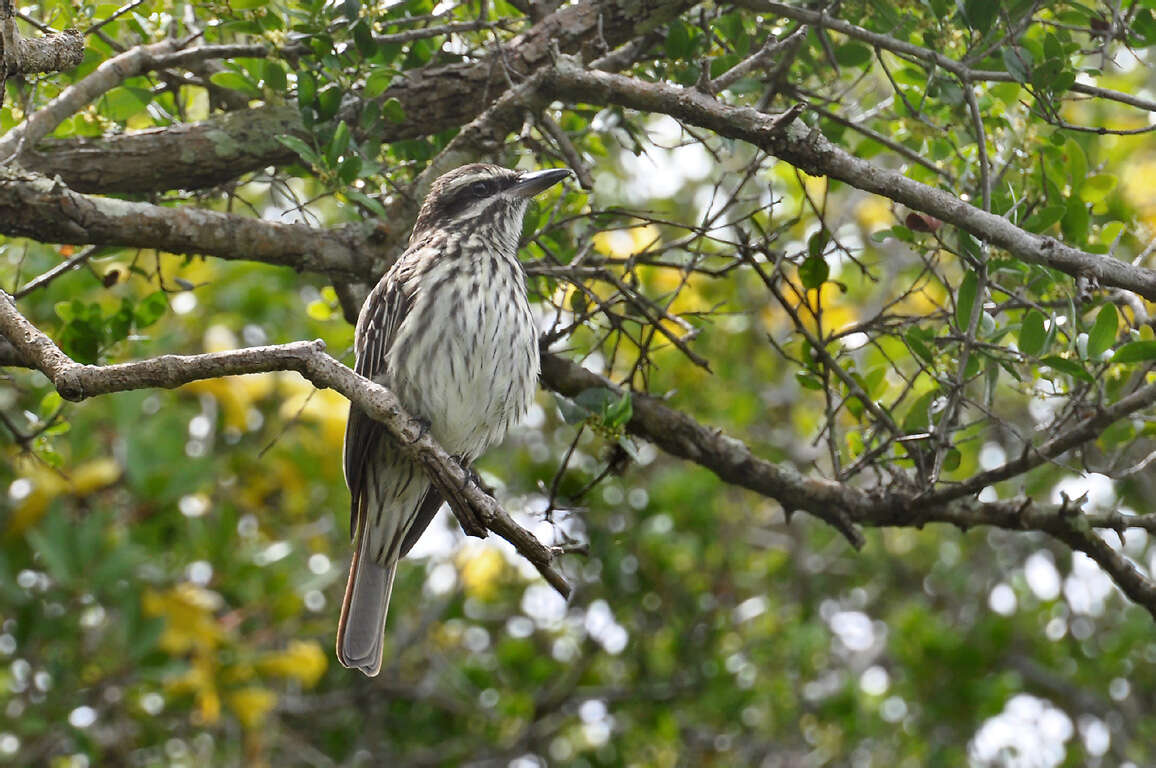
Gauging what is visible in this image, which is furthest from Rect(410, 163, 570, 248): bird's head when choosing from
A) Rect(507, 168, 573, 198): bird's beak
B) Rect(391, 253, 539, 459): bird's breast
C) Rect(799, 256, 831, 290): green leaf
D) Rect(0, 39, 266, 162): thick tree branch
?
Answer: Rect(799, 256, 831, 290): green leaf

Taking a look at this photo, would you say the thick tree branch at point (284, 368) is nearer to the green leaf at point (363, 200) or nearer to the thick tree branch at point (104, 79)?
the green leaf at point (363, 200)

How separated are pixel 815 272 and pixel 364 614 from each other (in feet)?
6.00

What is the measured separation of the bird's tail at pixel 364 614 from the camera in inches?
167

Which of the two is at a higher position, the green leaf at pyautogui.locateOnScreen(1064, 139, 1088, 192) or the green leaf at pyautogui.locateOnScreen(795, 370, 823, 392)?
the green leaf at pyautogui.locateOnScreen(1064, 139, 1088, 192)

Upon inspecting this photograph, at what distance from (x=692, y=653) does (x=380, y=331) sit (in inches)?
106

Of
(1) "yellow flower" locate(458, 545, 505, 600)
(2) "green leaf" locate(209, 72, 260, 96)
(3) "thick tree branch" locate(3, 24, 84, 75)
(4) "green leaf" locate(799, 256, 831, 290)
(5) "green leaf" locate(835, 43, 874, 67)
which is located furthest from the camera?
(1) "yellow flower" locate(458, 545, 505, 600)

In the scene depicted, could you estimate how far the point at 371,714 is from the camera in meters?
6.36

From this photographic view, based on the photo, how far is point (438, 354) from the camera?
4.07 metres

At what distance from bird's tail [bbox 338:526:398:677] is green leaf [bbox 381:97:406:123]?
138cm

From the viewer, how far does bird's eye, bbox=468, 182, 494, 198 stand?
14.0 ft

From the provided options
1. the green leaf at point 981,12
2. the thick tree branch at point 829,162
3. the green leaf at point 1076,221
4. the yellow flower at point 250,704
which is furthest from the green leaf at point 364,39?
the yellow flower at point 250,704

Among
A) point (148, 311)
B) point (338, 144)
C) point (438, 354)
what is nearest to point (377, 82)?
point (338, 144)

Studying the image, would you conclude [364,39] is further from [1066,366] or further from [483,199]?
[1066,366]

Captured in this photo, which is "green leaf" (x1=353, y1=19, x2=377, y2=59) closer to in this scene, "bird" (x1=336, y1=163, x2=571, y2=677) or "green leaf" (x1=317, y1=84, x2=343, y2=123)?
"green leaf" (x1=317, y1=84, x2=343, y2=123)
